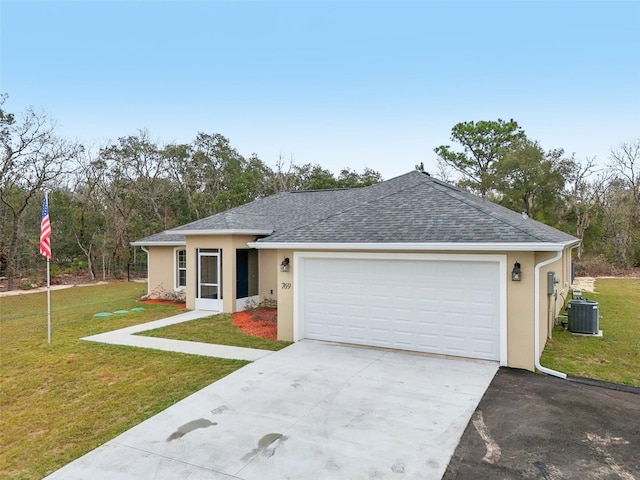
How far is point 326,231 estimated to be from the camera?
30.3 ft

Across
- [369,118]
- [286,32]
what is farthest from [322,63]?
[369,118]

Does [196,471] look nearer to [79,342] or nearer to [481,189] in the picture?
[79,342]

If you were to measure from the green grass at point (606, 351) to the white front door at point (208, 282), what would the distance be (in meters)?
9.93

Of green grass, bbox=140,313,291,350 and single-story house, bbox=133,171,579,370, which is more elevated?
single-story house, bbox=133,171,579,370

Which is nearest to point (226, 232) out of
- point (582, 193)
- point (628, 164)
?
point (582, 193)

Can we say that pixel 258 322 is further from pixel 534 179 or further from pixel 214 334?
pixel 534 179

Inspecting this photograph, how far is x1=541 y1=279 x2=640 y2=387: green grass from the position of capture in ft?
23.8

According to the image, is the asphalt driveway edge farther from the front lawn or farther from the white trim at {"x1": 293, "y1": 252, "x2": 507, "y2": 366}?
the front lawn

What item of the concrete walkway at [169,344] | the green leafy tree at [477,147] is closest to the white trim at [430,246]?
the concrete walkway at [169,344]

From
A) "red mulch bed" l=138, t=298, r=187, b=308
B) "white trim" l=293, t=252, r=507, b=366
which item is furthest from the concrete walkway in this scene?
"red mulch bed" l=138, t=298, r=187, b=308

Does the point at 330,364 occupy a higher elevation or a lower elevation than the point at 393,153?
lower

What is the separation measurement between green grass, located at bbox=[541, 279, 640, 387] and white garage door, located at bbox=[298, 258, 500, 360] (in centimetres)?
165

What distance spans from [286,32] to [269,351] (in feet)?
45.1

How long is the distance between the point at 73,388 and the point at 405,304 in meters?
6.45
